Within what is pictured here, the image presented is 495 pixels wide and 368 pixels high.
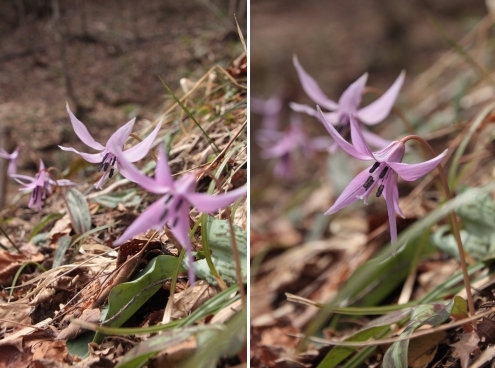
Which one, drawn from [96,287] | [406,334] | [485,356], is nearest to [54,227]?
[96,287]

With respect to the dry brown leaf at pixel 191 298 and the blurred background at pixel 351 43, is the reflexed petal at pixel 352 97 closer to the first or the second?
the dry brown leaf at pixel 191 298

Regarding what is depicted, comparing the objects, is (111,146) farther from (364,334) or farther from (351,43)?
(351,43)

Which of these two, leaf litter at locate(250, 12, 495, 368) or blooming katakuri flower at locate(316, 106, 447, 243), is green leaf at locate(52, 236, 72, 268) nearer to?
leaf litter at locate(250, 12, 495, 368)

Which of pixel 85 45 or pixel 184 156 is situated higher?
pixel 85 45

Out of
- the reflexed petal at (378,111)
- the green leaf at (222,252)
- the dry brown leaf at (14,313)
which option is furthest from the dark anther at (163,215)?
the reflexed petal at (378,111)

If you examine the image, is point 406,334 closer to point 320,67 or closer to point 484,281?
point 484,281
